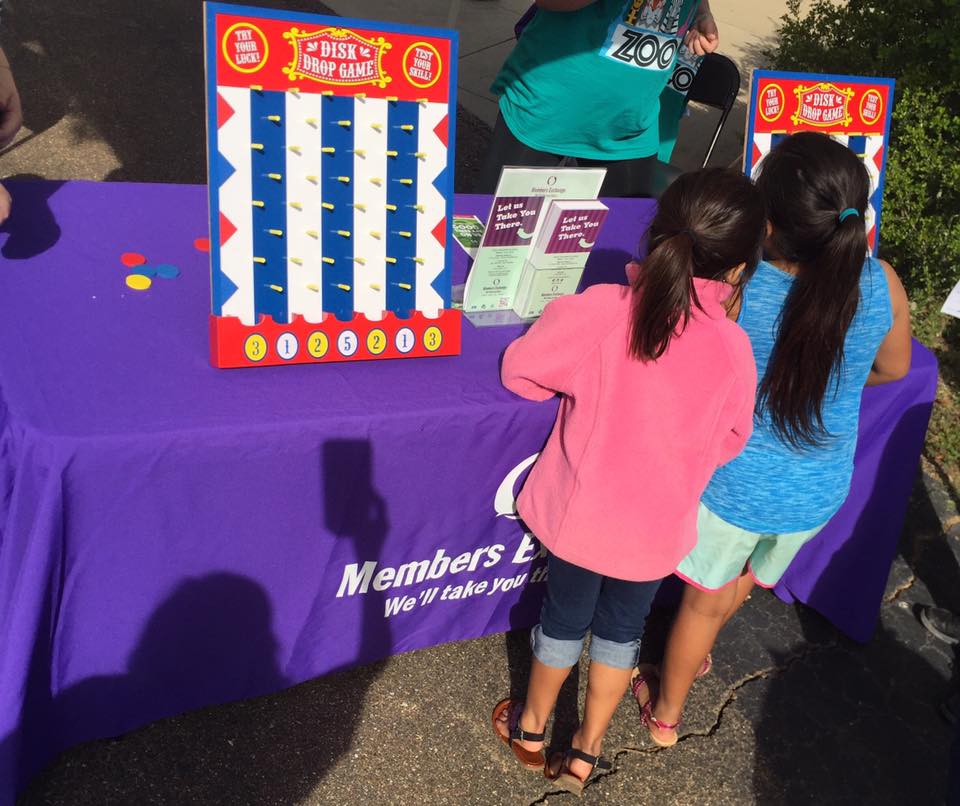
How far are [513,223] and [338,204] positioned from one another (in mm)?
378

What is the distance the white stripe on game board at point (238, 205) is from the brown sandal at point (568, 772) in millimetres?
1199

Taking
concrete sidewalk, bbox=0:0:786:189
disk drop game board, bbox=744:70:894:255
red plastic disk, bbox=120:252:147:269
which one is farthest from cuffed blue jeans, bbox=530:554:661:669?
concrete sidewalk, bbox=0:0:786:189

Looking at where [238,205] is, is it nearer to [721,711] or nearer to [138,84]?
[721,711]

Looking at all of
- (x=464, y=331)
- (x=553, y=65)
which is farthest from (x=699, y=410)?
(x=553, y=65)

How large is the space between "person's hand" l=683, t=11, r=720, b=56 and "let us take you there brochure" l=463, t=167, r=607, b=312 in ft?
3.67

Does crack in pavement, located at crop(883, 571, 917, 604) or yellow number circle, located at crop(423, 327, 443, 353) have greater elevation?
yellow number circle, located at crop(423, 327, 443, 353)

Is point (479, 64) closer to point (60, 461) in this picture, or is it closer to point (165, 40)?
point (165, 40)

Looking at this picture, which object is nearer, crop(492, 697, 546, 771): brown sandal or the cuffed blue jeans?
the cuffed blue jeans

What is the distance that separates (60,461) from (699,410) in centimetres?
105

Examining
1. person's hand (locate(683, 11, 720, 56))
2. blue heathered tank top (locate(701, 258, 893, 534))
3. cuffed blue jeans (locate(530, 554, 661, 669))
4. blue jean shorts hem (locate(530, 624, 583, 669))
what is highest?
person's hand (locate(683, 11, 720, 56))

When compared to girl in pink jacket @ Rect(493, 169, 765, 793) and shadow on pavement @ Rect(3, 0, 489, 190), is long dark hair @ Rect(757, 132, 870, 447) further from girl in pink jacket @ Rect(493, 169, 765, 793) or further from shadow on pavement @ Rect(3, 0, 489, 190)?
shadow on pavement @ Rect(3, 0, 489, 190)

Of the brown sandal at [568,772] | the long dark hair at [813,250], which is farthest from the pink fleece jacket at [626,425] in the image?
the brown sandal at [568,772]

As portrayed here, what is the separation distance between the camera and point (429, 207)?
5.82 feet

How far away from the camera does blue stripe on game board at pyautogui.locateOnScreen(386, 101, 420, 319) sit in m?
1.68
